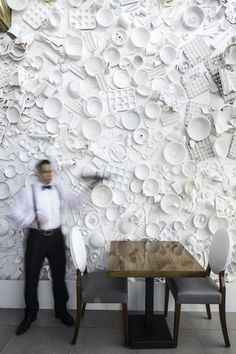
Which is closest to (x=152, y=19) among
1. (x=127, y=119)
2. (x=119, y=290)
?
(x=127, y=119)

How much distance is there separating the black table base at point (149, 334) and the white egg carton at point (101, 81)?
7.06ft

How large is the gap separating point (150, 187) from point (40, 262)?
4.05 feet

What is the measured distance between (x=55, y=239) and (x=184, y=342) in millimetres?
1368

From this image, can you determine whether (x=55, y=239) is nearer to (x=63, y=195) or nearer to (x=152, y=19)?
(x=63, y=195)

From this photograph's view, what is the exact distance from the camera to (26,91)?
318 centimetres

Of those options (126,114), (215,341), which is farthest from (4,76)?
(215,341)

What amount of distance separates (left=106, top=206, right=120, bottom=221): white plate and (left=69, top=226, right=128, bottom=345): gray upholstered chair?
0.49 m

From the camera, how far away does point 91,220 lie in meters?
3.21

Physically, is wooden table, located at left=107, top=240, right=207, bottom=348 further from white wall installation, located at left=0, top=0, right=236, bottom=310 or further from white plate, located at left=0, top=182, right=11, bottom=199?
white plate, located at left=0, top=182, right=11, bottom=199

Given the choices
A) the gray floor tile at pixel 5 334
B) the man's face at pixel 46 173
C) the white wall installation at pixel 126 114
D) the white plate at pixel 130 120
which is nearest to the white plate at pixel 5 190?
the white wall installation at pixel 126 114

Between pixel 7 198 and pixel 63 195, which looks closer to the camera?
pixel 63 195

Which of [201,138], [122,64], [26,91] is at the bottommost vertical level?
Result: [201,138]

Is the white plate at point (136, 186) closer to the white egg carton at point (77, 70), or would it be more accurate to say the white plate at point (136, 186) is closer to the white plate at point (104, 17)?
the white egg carton at point (77, 70)

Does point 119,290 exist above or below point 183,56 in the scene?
below
